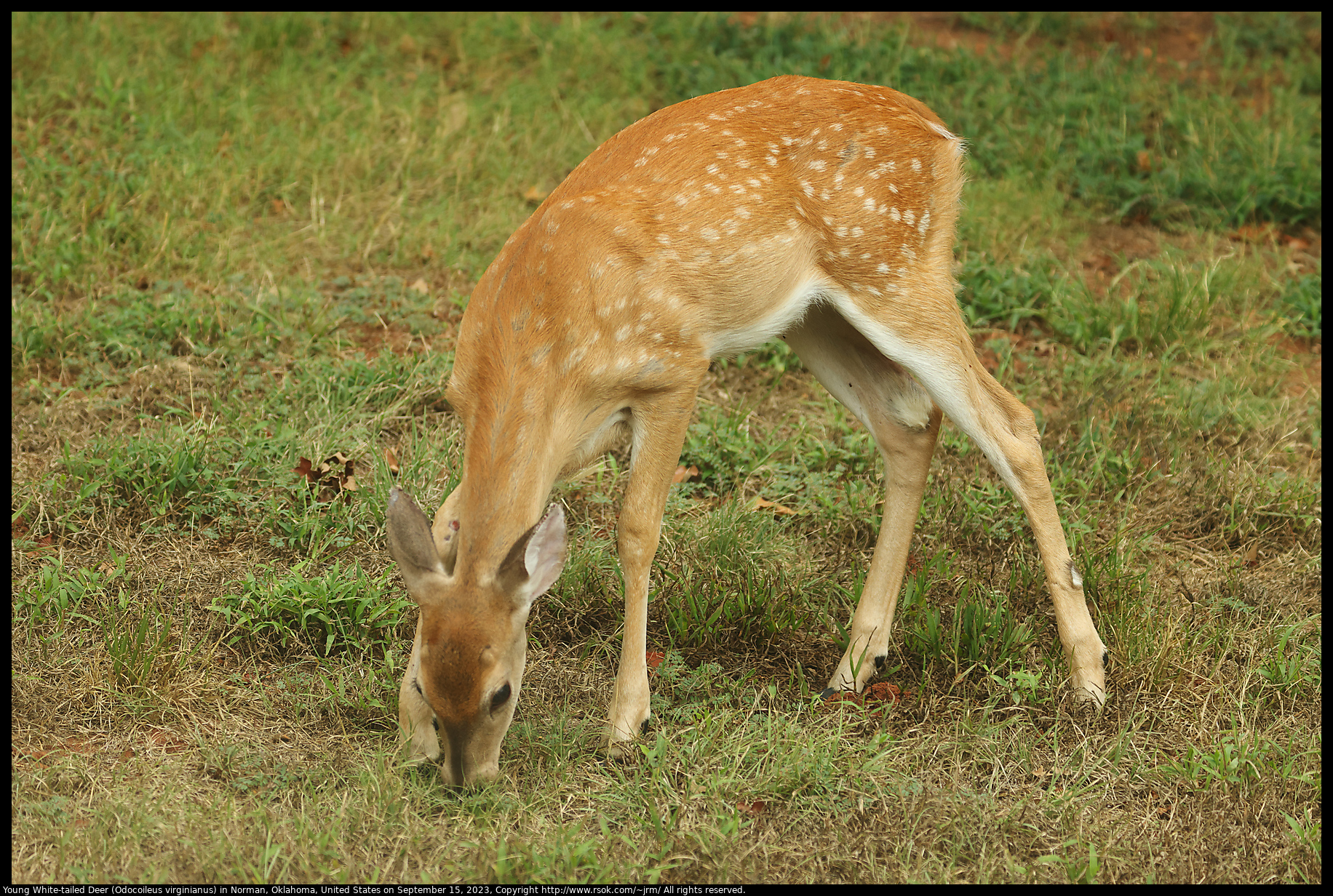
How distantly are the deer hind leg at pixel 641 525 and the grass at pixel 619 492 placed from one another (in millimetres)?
125

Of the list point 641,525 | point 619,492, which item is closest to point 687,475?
point 619,492

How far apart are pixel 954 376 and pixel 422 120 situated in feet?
→ 15.3

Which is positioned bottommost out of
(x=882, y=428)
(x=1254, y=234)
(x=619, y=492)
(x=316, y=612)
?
(x=619, y=492)

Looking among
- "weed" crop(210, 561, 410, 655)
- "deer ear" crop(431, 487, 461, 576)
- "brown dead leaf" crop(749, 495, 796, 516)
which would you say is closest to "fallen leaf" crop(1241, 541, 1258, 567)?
"brown dead leaf" crop(749, 495, 796, 516)

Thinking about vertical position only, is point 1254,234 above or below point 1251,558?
above

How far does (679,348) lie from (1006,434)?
1.34 metres

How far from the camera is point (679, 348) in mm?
4336

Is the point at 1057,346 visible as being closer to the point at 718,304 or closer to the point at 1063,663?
the point at 1063,663

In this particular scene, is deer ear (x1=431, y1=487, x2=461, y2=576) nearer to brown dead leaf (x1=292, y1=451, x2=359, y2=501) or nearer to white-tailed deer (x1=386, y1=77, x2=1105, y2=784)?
white-tailed deer (x1=386, y1=77, x2=1105, y2=784)

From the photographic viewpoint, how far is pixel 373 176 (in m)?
7.59

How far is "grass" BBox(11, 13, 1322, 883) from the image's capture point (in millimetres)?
4070

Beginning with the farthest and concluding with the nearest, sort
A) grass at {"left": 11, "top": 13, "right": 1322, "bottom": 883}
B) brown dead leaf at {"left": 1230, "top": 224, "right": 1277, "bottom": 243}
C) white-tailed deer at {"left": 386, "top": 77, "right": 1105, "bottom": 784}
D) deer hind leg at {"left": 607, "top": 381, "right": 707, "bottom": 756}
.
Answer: brown dead leaf at {"left": 1230, "top": 224, "right": 1277, "bottom": 243} < deer hind leg at {"left": 607, "top": 381, "right": 707, "bottom": 756} < grass at {"left": 11, "top": 13, "right": 1322, "bottom": 883} < white-tailed deer at {"left": 386, "top": 77, "right": 1105, "bottom": 784}

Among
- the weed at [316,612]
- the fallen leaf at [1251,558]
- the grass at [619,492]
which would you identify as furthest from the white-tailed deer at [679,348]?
the fallen leaf at [1251,558]

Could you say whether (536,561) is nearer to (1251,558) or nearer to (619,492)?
(619,492)
